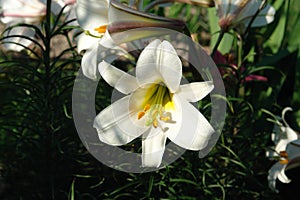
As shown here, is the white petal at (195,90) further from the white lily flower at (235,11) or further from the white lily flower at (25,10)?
the white lily flower at (25,10)

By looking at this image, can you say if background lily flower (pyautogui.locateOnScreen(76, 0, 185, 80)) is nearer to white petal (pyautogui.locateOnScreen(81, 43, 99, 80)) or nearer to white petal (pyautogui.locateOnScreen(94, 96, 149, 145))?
white petal (pyautogui.locateOnScreen(81, 43, 99, 80))

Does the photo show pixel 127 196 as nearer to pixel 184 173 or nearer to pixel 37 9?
pixel 184 173

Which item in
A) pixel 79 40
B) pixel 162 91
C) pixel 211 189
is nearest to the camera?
pixel 162 91

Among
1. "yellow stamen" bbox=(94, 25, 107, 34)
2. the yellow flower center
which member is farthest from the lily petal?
"yellow stamen" bbox=(94, 25, 107, 34)

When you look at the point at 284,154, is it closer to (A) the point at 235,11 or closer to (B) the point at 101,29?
(A) the point at 235,11

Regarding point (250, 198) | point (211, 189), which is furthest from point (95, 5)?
point (250, 198)

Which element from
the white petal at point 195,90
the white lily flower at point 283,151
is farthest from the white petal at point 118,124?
the white lily flower at point 283,151
